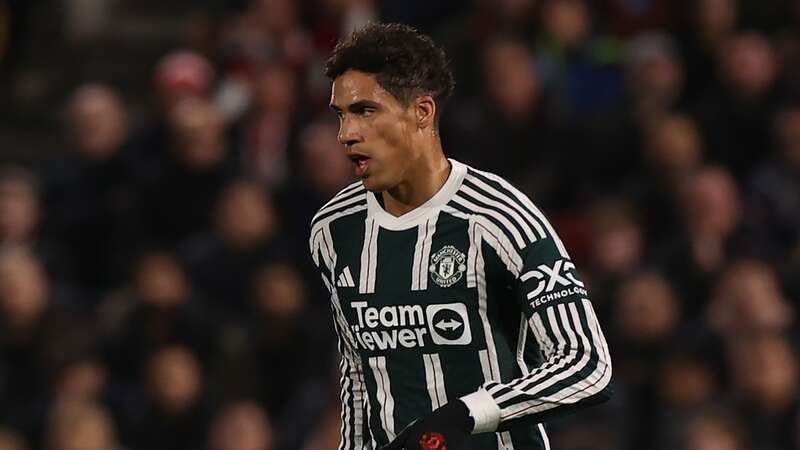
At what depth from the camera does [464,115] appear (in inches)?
379

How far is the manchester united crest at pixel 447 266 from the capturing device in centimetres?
425

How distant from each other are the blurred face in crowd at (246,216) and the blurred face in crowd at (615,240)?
5.88 feet

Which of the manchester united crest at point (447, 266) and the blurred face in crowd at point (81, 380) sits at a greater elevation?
the blurred face in crowd at point (81, 380)

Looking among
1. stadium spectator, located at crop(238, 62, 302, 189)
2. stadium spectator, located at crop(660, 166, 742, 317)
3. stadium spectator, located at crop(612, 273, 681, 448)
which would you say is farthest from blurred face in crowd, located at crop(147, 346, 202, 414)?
stadium spectator, located at crop(660, 166, 742, 317)

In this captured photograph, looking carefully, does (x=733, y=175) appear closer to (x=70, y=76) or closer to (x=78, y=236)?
(x=78, y=236)

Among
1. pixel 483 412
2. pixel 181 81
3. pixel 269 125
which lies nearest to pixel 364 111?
pixel 483 412

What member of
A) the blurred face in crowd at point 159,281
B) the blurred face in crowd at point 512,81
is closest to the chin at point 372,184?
the blurred face in crowd at point 159,281

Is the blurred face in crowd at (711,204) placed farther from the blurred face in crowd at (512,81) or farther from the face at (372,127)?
the face at (372,127)

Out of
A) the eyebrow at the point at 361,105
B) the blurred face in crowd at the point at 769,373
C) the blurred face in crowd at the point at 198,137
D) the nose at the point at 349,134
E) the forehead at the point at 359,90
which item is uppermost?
the blurred face in crowd at the point at 198,137

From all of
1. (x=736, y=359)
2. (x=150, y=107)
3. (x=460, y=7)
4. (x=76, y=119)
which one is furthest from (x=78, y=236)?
(x=736, y=359)

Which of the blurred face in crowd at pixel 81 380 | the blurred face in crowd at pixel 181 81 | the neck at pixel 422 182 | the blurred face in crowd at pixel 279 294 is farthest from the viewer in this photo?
the blurred face in crowd at pixel 181 81

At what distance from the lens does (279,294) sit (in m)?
8.77

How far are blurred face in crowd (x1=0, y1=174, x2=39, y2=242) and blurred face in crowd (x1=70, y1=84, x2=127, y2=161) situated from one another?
0.51m

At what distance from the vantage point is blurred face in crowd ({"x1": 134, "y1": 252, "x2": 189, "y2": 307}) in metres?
8.84
